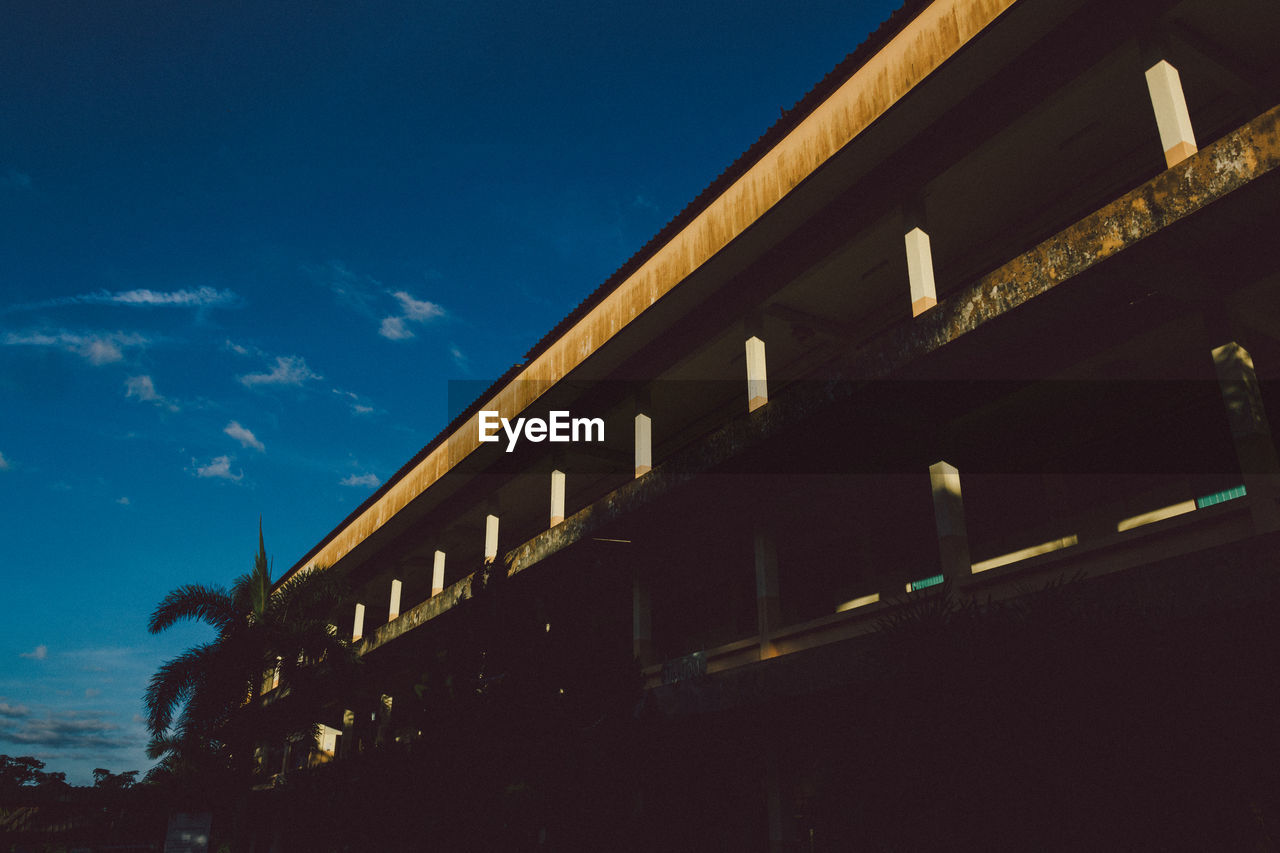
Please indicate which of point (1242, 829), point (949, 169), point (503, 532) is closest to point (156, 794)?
point (503, 532)

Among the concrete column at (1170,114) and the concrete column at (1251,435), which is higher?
the concrete column at (1170,114)

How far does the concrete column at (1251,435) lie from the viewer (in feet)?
28.0

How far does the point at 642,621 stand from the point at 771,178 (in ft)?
27.1

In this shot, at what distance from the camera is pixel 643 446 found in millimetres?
17500

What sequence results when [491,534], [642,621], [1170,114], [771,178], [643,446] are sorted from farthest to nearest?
[491,534], [643,446], [642,621], [771,178], [1170,114]

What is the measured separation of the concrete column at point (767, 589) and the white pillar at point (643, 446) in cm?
274

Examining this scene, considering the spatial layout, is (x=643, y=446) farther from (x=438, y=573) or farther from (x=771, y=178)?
(x=438, y=573)

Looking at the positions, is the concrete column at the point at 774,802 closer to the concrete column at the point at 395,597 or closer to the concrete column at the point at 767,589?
the concrete column at the point at 767,589

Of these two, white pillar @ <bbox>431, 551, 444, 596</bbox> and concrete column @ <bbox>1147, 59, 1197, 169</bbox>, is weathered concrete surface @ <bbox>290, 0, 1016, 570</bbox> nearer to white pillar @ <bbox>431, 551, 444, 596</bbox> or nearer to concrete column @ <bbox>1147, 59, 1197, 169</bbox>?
concrete column @ <bbox>1147, 59, 1197, 169</bbox>

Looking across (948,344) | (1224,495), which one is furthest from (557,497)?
(1224,495)

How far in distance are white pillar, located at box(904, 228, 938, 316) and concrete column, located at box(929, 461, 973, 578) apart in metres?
2.18

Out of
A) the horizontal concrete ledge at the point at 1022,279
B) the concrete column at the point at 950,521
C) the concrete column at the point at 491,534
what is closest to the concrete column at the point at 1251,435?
the horizontal concrete ledge at the point at 1022,279

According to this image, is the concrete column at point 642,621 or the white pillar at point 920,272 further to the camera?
the concrete column at point 642,621

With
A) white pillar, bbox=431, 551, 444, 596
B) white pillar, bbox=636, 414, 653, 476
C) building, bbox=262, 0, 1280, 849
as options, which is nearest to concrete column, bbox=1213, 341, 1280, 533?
building, bbox=262, 0, 1280, 849
